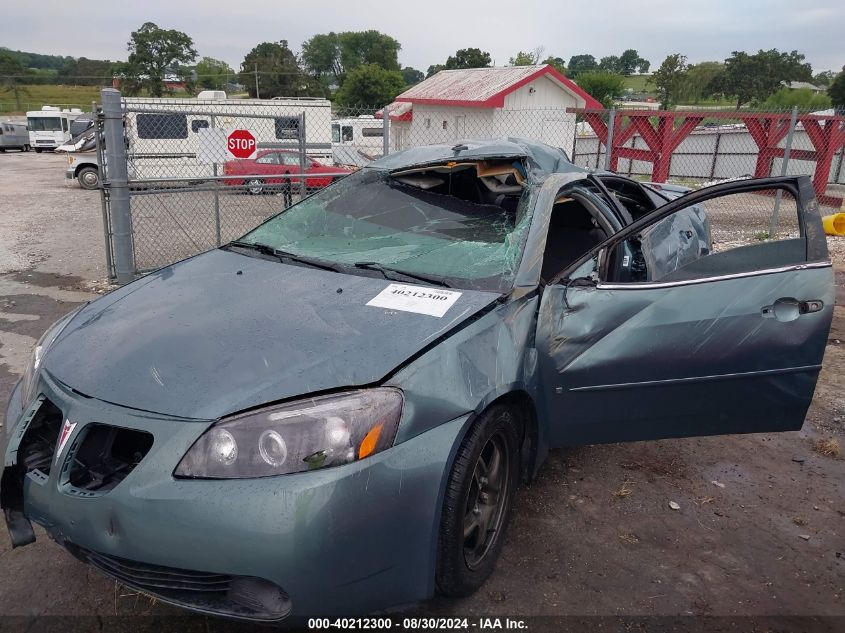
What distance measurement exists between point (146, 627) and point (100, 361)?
3.08ft

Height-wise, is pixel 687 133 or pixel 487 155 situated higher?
pixel 687 133

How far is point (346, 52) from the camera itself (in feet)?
342

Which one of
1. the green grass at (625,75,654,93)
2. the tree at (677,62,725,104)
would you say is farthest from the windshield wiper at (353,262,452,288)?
the green grass at (625,75,654,93)

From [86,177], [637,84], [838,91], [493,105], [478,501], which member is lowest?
[478,501]

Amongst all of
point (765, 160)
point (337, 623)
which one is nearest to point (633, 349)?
point (337, 623)

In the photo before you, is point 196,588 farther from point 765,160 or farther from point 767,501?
point 765,160

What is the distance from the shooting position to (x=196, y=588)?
1876 mm

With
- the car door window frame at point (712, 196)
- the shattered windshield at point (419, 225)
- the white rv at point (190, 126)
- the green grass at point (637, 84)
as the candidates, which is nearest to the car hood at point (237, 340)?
the shattered windshield at point (419, 225)

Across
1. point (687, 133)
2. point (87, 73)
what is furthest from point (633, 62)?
point (687, 133)

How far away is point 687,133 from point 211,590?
413 inches

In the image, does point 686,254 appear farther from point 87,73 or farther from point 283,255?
point 87,73

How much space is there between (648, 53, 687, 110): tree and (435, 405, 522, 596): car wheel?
59.2m

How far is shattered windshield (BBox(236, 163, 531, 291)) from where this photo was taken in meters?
2.77

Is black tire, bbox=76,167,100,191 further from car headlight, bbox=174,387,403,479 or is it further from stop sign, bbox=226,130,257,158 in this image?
car headlight, bbox=174,387,403,479
